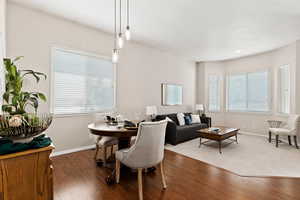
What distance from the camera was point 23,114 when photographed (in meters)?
1.19

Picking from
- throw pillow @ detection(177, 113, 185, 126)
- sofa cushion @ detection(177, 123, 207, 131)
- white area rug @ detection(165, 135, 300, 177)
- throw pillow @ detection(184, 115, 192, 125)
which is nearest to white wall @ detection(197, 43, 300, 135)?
white area rug @ detection(165, 135, 300, 177)

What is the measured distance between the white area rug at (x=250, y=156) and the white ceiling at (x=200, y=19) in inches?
117

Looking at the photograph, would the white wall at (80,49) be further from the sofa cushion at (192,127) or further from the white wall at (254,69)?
the white wall at (254,69)

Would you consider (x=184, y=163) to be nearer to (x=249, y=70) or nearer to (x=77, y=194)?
(x=77, y=194)

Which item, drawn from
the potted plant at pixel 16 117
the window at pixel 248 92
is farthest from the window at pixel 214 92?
the potted plant at pixel 16 117

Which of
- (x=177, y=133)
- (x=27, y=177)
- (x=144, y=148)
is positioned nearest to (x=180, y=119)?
(x=177, y=133)

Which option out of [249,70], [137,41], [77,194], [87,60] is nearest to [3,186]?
Answer: [77,194]

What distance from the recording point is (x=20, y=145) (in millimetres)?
1132

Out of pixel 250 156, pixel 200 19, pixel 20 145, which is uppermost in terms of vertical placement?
pixel 200 19

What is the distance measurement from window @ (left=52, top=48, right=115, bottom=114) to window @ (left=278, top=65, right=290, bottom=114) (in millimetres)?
5462

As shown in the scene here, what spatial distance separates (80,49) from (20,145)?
2911 mm

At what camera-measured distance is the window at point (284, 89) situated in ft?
15.3

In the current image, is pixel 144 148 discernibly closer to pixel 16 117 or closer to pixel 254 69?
pixel 16 117

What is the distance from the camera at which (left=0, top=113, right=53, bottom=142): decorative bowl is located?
108 centimetres
